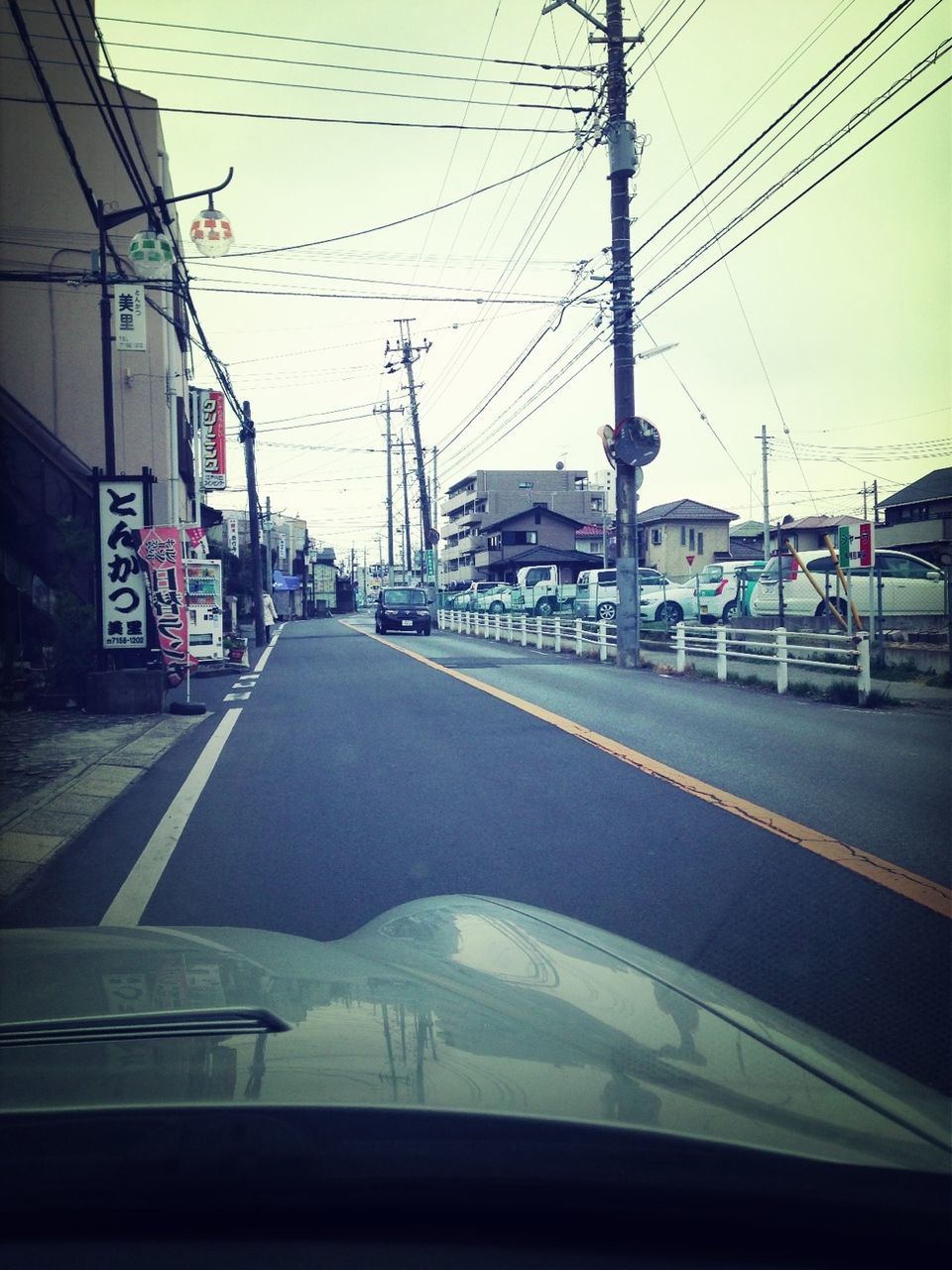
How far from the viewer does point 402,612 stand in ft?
118

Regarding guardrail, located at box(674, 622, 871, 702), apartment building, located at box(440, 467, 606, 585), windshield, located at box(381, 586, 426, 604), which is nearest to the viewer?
guardrail, located at box(674, 622, 871, 702)

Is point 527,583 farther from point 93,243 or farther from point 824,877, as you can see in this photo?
point 824,877

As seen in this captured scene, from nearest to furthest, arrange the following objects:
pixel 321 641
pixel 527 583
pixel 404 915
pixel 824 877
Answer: pixel 404 915, pixel 824 877, pixel 321 641, pixel 527 583

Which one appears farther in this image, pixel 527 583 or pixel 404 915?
pixel 527 583

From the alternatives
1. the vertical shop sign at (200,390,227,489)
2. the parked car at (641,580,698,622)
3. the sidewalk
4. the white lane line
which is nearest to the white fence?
the parked car at (641,580,698,622)

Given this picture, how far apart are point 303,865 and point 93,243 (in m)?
25.6

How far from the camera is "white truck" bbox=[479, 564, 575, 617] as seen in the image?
38.0 metres

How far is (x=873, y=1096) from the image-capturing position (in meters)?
1.76

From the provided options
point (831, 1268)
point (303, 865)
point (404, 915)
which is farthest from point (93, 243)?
point (831, 1268)

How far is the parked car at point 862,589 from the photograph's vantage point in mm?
21188

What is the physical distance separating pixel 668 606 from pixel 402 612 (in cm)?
1059

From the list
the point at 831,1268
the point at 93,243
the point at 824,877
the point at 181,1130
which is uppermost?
the point at 93,243

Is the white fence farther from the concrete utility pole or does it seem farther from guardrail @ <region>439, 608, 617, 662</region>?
the concrete utility pole

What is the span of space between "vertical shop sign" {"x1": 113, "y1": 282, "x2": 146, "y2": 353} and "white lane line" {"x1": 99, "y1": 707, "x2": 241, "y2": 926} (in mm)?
9461
